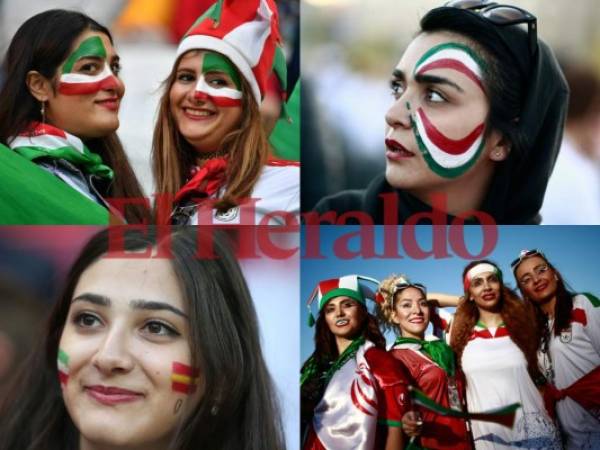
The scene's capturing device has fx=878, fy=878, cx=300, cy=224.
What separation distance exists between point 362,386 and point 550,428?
67 centimetres

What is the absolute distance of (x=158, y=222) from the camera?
310 centimetres

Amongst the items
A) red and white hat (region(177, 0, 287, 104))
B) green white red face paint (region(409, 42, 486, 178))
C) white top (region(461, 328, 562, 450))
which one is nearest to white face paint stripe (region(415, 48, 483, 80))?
green white red face paint (region(409, 42, 486, 178))

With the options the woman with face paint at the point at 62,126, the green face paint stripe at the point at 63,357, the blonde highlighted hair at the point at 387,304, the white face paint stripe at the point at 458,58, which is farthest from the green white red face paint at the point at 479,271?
the green face paint stripe at the point at 63,357

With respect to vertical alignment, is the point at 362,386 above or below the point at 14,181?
below

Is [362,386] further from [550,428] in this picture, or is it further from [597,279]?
[597,279]

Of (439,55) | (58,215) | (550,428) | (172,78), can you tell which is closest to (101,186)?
(58,215)

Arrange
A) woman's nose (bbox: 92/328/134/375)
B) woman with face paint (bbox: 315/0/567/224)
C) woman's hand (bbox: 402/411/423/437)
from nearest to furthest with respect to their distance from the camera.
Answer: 1. woman's nose (bbox: 92/328/134/375)
2. woman's hand (bbox: 402/411/423/437)
3. woman with face paint (bbox: 315/0/567/224)

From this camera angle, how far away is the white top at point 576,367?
307cm

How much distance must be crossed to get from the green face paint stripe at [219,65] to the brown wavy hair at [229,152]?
0.03 m

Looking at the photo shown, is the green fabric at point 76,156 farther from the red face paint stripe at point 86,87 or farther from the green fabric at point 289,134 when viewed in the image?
the green fabric at point 289,134

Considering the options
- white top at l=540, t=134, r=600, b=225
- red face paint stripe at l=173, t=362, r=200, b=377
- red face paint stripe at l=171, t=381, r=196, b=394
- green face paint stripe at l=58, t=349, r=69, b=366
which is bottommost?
red face paint stripe at l=171, t=381, r=196, b=394

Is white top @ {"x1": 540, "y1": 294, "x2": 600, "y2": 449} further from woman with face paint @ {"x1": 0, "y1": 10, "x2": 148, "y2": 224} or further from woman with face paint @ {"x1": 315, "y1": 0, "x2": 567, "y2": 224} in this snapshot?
woman with face paint @ {"x1": 0, "y1": 10, "x2": 148, "y2": 224}

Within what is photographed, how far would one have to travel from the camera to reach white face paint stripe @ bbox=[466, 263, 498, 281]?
314cm

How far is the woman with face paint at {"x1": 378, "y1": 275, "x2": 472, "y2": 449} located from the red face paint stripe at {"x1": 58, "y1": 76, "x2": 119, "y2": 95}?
1.21m
